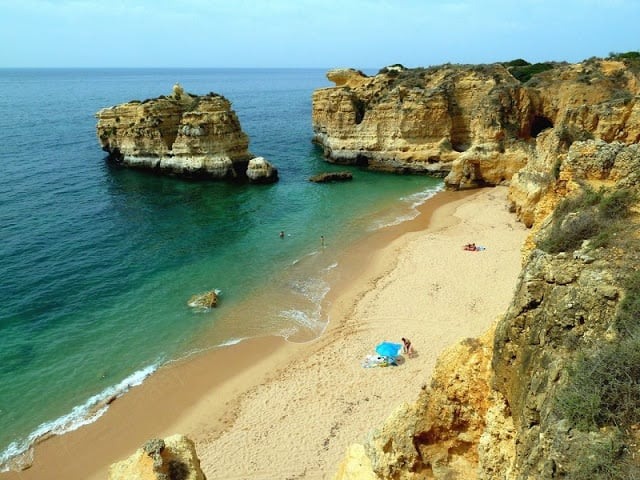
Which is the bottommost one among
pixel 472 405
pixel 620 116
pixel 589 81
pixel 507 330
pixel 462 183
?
pixel 462 183

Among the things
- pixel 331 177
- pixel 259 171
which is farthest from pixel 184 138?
pixel 331 177

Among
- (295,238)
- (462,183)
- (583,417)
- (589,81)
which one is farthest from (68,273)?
(589,81)

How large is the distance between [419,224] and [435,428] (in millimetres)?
24341

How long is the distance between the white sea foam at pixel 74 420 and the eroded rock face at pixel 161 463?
269 inches

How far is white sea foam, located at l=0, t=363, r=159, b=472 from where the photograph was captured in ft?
43.6

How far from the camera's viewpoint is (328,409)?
1425 cm

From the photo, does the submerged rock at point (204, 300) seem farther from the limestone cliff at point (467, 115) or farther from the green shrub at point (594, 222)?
the limestone cliff at point (467, 115)

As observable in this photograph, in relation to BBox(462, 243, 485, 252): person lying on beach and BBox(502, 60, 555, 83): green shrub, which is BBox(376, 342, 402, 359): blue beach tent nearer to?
BBox(462, 243, 485, 252): person lying on beach

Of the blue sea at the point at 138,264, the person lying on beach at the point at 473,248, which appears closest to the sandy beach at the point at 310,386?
the person lying on beach at the point at 473,248

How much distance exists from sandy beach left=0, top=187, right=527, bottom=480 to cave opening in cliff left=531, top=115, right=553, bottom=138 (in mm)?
17162

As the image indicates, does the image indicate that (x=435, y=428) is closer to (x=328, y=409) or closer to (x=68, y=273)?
(x=328, y=409)

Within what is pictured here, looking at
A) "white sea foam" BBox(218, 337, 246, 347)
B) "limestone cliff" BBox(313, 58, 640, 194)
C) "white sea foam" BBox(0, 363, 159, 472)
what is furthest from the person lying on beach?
"white sea foam" BBox(0, 363, 159, 472)

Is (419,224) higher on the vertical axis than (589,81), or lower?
lower

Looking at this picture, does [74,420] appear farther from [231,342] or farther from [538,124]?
[538,124]
